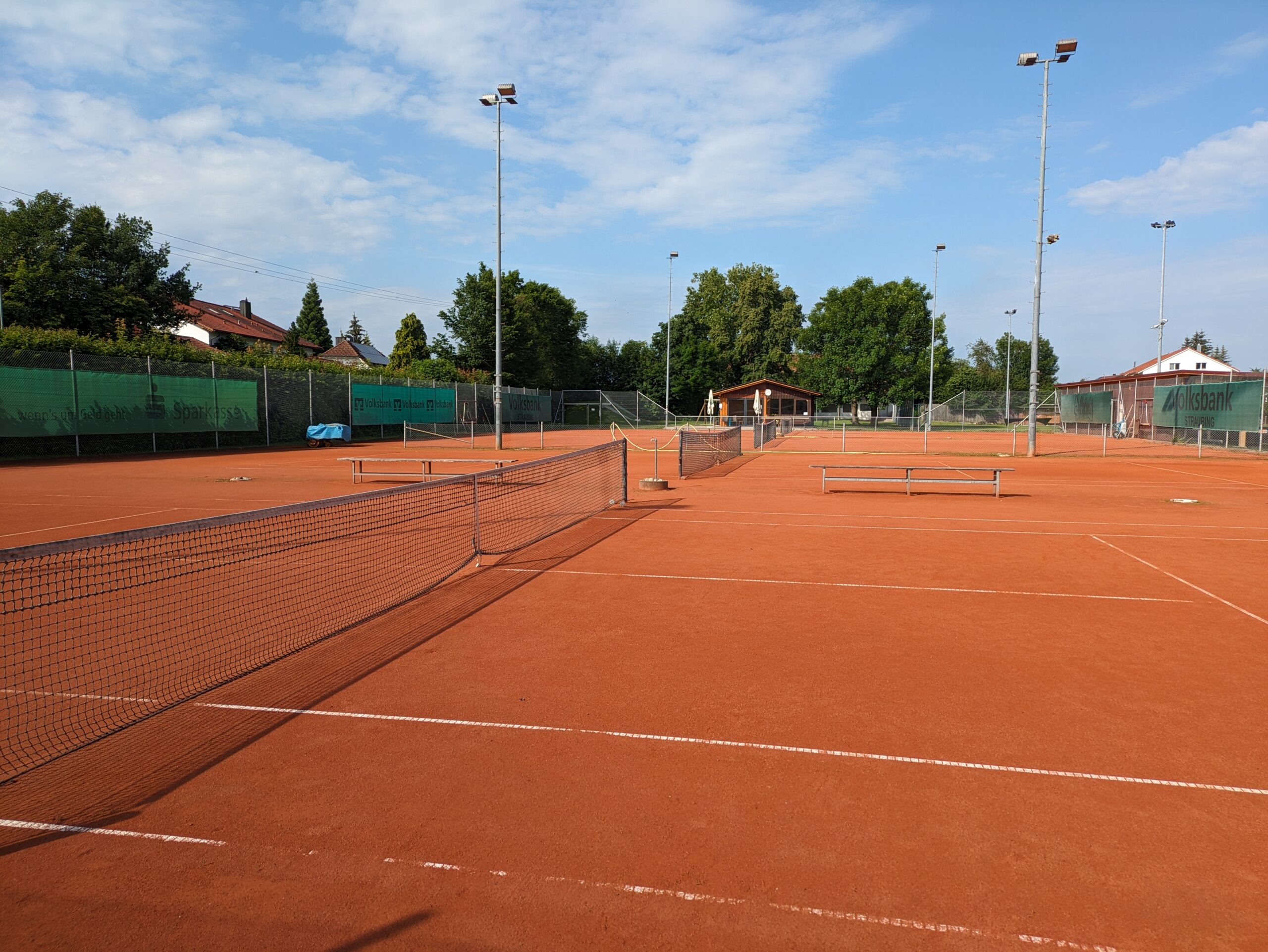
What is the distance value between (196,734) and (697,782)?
291 centimetres

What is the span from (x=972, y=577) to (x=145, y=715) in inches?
303

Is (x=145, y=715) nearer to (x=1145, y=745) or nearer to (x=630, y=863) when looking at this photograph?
(x=630, y=863)

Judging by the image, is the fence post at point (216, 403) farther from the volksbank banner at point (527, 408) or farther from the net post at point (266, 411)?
the volksbank banner at point (527, 408)

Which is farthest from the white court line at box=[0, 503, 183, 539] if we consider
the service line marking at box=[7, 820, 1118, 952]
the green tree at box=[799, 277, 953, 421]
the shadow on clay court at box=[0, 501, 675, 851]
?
the green tree at box=[799, 277, 953, 421]

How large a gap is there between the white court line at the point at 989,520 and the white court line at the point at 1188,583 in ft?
4.83

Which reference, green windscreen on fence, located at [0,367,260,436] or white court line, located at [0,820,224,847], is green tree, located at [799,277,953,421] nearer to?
green windscreen on fence, located at [0,367,260,436]

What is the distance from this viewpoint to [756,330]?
8138 centimetres

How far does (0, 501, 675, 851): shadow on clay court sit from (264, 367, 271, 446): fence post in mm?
28655

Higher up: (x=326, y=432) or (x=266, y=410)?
(x=266, y=410)

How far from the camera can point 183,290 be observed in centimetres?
4647

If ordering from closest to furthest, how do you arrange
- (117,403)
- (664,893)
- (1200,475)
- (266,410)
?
(664,893)
(1200,475)
(117,403)
(266,410)

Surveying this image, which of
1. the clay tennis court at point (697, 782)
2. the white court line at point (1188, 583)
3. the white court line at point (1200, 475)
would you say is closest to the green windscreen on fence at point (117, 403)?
the clay tennis court at point (697, 782)

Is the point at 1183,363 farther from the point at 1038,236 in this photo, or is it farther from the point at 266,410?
the point at 266,410

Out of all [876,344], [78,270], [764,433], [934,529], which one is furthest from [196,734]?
[876,344]
